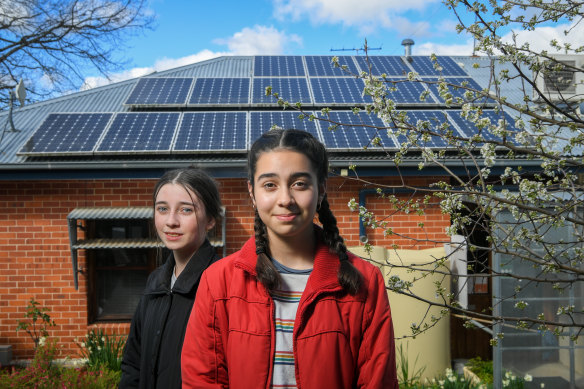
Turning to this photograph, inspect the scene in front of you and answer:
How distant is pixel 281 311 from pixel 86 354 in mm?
5216

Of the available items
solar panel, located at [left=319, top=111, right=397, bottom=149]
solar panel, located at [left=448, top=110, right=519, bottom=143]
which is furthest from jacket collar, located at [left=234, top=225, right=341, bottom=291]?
solar panel, located at [left=448, top=110, right=519, bottom=143]

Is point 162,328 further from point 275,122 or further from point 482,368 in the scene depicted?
point 482,368

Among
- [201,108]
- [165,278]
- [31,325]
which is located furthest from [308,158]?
[201,108]

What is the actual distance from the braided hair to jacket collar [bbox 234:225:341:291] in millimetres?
21

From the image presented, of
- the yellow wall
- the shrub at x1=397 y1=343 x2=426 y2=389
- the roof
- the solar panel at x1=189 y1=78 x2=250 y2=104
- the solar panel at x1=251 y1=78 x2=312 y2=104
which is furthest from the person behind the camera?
the solar panel at x1=189 y1=78 x2=250 y2=104

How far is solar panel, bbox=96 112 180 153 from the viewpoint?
6.24 m

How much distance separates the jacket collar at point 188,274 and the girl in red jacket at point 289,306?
331 mm

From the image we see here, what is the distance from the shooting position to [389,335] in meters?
1.89

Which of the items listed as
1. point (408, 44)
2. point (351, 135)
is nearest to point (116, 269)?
point (351, 135)

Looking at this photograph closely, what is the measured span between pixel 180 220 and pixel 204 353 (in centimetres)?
74

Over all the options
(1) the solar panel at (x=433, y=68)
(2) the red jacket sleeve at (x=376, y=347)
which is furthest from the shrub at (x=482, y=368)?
(1) the solar panel at (x=433, y=68)

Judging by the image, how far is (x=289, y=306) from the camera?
1.90 metres

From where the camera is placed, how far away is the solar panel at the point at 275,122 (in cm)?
667

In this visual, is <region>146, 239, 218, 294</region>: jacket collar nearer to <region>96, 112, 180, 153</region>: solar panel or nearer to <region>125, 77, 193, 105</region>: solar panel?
<region>96, 112, 180, 153</region>: solar panel
